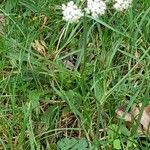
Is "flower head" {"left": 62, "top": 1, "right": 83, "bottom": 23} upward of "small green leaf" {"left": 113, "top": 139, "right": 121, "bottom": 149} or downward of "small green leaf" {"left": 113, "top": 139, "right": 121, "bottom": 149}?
upward

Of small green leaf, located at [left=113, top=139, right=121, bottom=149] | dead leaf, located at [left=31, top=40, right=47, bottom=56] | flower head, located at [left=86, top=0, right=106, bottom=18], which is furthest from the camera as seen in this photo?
dead leaf, located at [left=31, top=40, right=47, bottom=56]

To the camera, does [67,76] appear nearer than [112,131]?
No

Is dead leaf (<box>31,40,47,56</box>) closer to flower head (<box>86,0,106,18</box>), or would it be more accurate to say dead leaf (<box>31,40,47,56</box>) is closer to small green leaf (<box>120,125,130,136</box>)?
small green leaf (<box>120,125,130,136</box>)

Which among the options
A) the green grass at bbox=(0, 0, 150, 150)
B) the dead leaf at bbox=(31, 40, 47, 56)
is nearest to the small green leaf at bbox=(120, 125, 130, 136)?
the green grass at bbox=(0, 0, 150, 150)

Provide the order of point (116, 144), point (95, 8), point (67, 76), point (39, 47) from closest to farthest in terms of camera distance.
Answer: point (95, 8) → point (116, 144) → point (67, 76) → point (39, 47)

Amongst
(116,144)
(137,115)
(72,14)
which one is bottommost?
(116,144)

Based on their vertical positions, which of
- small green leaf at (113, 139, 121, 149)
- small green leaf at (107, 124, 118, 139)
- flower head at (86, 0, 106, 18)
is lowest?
small green leaf at (113, 139, 121, 149)

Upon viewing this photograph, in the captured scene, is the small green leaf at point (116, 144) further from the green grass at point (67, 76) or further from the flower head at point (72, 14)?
the flower head at point (72, 14)

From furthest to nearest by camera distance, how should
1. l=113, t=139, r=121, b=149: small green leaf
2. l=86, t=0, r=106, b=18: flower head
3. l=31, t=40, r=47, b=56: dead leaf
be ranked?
1. l=31, t=40, r=47, b=56: dead leaf
2. l=113, t=139, r=121, b=149: small green leaf
3. l=86, t=0, r=106, b=18: flower head

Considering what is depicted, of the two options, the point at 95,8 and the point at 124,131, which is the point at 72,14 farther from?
the point at 124,131

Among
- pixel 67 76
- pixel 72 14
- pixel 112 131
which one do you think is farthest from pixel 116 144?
pixel 72 14
